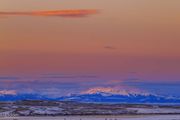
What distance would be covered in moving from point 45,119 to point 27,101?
204 feet

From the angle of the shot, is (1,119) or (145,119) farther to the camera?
(145,119)

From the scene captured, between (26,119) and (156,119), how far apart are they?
60.0 ft

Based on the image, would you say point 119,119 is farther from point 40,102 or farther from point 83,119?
point 40,102

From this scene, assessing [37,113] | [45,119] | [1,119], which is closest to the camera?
[1,119]

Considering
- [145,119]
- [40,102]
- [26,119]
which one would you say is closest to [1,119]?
[26,119]

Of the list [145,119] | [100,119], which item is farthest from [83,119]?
[145,119]

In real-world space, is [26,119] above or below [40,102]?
below

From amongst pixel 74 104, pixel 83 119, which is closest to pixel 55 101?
pixel 74 104

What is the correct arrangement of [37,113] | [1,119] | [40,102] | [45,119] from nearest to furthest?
[1,119], [45,119], [37,113], [40,102]

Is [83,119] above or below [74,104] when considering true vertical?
below

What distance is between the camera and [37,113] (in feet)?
360

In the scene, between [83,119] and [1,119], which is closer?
[1,119]

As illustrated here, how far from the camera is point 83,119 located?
92.0 metres

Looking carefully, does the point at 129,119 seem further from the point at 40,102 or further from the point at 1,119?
the point at 40,102
